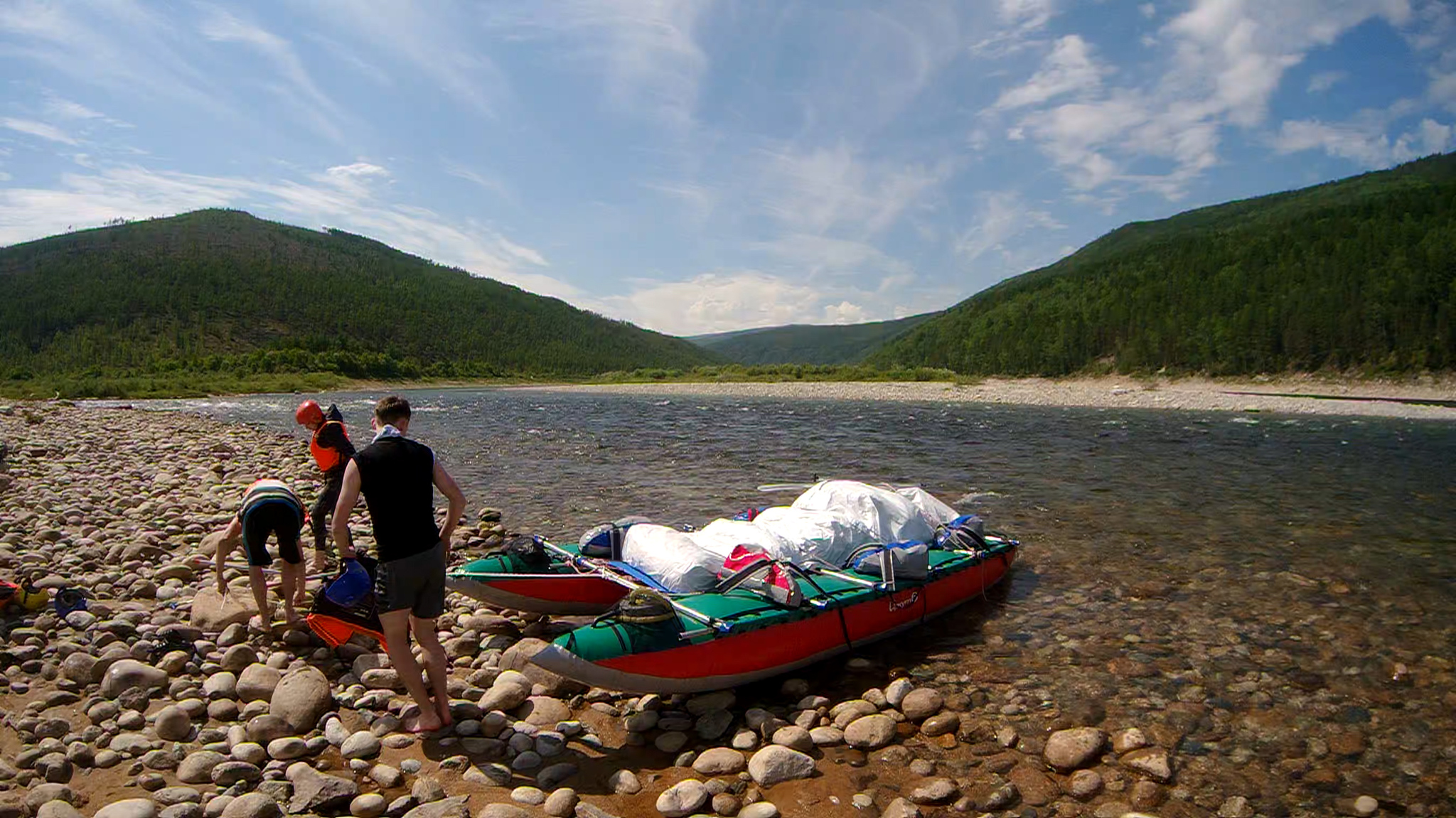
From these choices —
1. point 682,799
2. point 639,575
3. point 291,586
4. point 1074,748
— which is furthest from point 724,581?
point 291,586

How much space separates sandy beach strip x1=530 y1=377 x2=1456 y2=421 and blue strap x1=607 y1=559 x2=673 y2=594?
44.8 meters

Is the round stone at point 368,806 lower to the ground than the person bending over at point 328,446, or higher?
lower

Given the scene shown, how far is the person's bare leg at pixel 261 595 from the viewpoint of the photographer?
256 inches

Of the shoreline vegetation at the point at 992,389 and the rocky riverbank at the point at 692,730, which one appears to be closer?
the rocky riverbank at the point at 692,730

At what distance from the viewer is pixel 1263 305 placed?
7412 cm

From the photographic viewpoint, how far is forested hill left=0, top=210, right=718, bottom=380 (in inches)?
3802

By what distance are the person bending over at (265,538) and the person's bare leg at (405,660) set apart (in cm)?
220

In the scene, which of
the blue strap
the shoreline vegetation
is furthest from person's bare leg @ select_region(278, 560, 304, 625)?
the shoreline vegetation

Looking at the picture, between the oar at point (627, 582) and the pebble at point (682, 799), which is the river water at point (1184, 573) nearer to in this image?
the oar at point (627, 582)

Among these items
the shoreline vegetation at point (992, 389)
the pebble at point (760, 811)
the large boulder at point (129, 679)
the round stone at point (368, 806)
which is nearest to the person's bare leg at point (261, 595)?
the large boulder at point (129, 679)

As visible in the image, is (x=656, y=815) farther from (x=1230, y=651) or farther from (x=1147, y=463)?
(x=1147, y=463)

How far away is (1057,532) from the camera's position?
40.8ft

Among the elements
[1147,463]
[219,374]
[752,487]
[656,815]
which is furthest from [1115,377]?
[219,374]

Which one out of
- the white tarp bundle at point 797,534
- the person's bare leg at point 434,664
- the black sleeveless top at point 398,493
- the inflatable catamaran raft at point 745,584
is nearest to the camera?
the black sleeveless top at point 398,493
